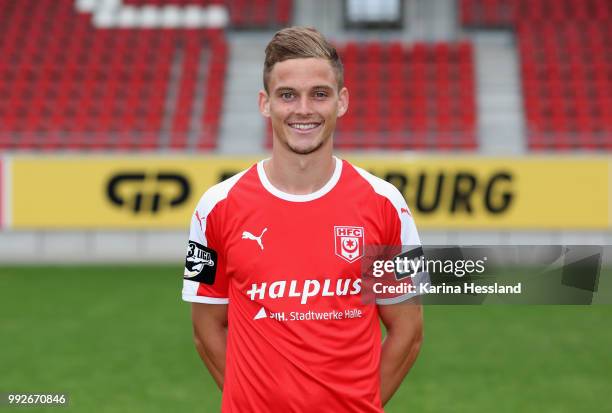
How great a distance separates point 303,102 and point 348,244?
0.37 m

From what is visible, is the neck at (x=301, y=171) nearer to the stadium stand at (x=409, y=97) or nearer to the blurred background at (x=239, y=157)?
the blurred background at (x=239, y=157)

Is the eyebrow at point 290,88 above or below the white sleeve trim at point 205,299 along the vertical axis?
above

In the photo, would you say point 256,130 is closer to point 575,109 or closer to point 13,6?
point 575,109

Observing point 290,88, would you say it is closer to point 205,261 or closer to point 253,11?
point 205,261

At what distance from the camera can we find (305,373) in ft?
5.74

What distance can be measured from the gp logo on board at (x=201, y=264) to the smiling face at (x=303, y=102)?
1.27ft

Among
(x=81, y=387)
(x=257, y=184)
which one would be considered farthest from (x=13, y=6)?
(x=257, y=184)

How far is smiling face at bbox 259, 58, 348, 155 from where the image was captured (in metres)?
1.74

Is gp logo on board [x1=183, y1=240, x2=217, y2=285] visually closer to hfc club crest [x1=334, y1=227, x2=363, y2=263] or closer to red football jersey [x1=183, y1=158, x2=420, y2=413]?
red football jersey [x1=183, y1=158, x2=420, y2=413]

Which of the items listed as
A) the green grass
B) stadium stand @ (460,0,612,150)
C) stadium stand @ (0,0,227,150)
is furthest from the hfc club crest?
stadium stand @ (460,0,612,150)

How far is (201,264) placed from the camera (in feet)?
6.54

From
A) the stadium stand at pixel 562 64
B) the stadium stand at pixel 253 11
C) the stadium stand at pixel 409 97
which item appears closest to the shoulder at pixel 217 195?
the stadium stand at pixel 409 97

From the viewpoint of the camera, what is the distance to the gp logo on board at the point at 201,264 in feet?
6.49

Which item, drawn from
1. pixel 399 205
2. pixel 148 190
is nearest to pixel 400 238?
pixel 399 205
